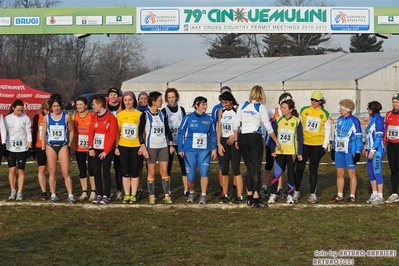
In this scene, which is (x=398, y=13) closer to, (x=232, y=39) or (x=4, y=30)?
(x=4, y=30)

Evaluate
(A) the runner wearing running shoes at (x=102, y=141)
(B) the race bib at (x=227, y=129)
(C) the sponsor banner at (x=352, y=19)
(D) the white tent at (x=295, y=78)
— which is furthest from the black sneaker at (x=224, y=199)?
(C) the sponsor banner at (x=352, y=19)

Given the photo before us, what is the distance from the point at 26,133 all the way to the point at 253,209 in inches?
174

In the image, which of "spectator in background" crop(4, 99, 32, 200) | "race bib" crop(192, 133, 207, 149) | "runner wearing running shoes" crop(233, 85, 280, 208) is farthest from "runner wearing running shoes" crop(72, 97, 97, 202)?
"runner wearing running shoes" crop(233, 85, 280, 208)

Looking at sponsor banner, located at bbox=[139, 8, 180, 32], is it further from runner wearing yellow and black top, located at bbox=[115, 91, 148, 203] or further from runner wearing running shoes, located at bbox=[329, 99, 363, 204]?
runner wearing running shoes, located at bbox=[329, 99, 363, 204]

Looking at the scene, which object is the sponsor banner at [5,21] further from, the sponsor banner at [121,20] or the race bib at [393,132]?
the race bib at [393,132]

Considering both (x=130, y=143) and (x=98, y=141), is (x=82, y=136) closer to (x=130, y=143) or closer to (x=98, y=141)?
(x=98, y=141)

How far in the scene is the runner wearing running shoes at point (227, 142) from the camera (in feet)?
42.2

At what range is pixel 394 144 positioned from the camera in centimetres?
1312

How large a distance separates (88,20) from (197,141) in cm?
2246

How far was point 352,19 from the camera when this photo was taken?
111 ft

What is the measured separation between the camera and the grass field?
840 cm

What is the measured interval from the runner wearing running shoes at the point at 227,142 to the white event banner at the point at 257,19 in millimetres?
20878

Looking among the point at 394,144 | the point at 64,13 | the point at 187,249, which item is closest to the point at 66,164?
the point at 187,249

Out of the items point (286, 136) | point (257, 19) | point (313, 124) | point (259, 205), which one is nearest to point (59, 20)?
point (257, 19)
